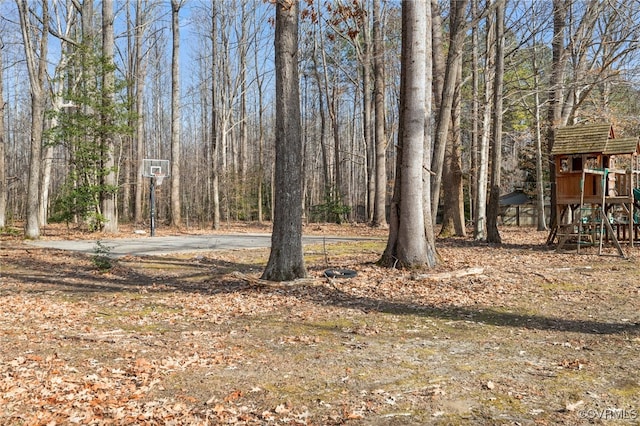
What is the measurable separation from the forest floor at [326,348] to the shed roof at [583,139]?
4894 millimetres

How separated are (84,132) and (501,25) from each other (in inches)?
611

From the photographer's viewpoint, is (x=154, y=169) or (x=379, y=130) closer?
(x=154, y=169)

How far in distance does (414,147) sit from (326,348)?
211 inches

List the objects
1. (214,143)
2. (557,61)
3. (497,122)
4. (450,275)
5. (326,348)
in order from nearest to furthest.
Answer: (326,348) < (450,275) < (497,122) < (557,61) < (214,143)

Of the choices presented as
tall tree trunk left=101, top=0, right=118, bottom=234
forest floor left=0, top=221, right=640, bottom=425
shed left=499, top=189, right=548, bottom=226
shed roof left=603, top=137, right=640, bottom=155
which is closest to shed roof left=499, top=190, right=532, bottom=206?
shed left=499, top=189, right=548, bottom=226

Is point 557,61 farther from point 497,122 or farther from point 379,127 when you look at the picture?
point 379,127

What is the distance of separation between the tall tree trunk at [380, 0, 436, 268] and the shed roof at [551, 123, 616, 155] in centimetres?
651

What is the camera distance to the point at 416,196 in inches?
360

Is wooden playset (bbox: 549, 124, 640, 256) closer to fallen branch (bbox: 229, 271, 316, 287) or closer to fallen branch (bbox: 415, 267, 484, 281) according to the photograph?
fallen branch (bbox: 415, 267, 484, 281)

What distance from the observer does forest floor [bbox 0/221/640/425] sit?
3270 mm

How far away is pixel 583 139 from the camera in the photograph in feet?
44.5

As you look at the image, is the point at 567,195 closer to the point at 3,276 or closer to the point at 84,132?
the point at 3,276

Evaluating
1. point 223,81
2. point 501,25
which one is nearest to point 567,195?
point 501,25

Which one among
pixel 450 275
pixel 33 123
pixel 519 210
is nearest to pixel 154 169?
pixel 33 123
